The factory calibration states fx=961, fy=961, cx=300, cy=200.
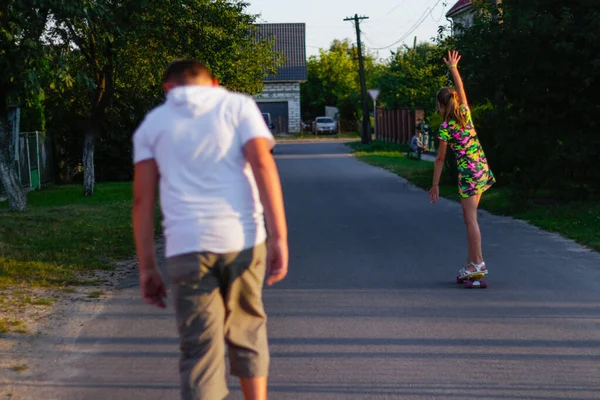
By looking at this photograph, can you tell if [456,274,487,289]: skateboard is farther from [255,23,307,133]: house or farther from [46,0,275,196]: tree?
[255,23,307,133]: house

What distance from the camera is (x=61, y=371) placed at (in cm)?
609

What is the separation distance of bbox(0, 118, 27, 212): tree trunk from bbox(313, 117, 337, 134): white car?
5730 cm

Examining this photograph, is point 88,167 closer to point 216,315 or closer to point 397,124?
point 216,315

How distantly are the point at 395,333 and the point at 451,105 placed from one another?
2.41 m

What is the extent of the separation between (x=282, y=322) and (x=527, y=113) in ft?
29.8

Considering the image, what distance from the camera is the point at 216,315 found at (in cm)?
404

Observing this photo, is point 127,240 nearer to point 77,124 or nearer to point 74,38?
point 74,38

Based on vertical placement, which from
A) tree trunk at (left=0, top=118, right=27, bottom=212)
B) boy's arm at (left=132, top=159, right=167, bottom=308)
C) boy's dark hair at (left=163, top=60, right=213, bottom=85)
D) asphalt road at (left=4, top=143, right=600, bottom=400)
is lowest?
asphalt road at (left=4, top=143, right=600, bottom=400)

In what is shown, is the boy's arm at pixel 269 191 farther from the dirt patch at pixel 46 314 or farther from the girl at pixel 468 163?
the girl at pixel 468 163

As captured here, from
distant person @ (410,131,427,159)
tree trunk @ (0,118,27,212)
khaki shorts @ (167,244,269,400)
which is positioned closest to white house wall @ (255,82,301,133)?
distant person @ (410,131,427,159)

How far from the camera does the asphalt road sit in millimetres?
5547

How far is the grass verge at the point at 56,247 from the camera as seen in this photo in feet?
29.8

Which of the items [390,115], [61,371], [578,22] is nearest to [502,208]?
[578,22]

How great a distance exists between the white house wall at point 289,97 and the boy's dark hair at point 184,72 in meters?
74.5
